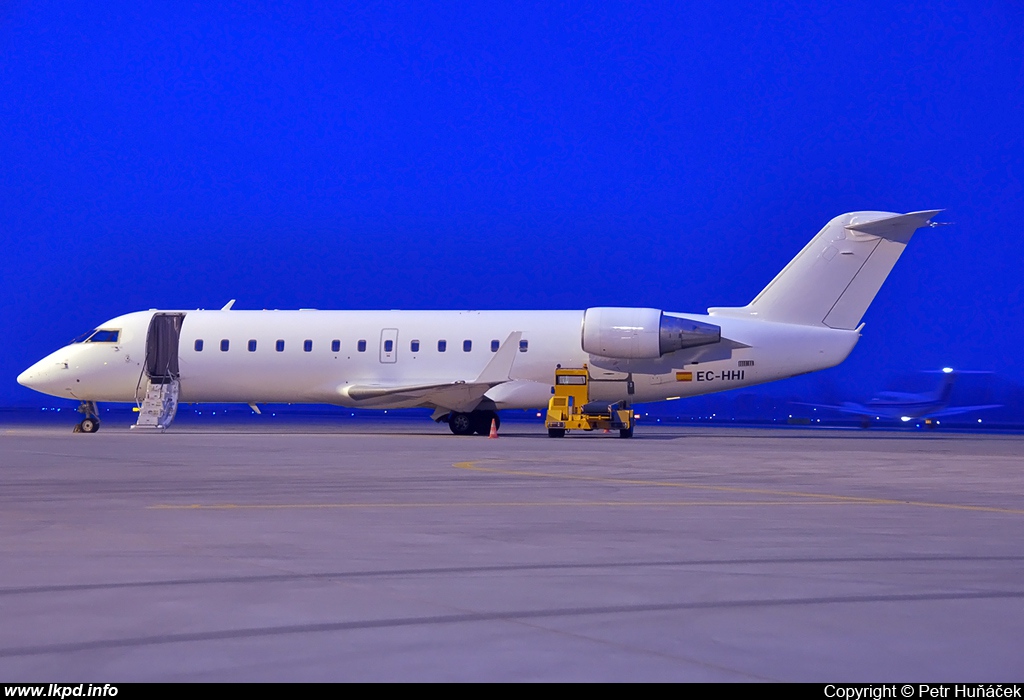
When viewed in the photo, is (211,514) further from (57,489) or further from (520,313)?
Answer: (520,313)

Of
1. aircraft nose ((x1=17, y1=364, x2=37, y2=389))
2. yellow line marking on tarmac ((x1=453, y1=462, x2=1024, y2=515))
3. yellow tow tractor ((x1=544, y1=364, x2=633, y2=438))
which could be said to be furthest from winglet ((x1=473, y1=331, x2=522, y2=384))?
aircraft nose ((x1=17, y1=364, x2=37, y2=389))

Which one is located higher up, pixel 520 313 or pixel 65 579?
pixel 520 313

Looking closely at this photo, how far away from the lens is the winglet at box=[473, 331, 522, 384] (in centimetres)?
3294

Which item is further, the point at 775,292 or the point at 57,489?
the point at 775,292

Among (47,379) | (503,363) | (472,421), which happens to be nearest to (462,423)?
(472,421)

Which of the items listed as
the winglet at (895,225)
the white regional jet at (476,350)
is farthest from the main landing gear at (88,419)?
the winglet at (895,225)

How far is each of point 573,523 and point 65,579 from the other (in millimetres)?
4838

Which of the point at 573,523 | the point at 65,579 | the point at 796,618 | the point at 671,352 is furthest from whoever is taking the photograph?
the point at 671,352

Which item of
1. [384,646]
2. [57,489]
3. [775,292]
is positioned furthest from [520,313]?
[384,646]

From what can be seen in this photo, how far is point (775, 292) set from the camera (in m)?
33.0

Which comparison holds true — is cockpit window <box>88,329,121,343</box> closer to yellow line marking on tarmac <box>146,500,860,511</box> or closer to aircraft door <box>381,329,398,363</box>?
aircraft door <box>381,329,398,363</box>

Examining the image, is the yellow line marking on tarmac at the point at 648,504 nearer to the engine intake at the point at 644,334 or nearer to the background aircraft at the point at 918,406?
the engine intake at the point at 644,334

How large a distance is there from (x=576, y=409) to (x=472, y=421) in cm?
349

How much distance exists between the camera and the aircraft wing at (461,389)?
3275cm
